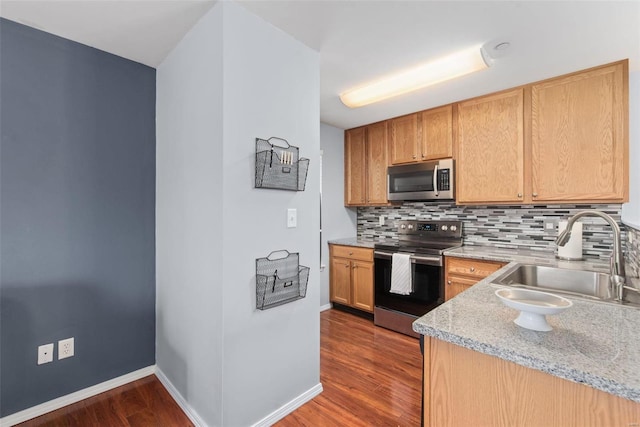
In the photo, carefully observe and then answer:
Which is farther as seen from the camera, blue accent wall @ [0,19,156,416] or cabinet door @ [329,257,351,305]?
cabinet door @ [329,257,351,305]

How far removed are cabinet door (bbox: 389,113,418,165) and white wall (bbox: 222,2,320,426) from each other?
5.18ft

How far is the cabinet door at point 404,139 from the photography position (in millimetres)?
3121

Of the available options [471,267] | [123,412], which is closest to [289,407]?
[123,412]

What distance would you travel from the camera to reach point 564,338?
2.74 ft

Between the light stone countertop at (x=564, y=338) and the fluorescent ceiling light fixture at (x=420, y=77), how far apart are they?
162 centimetres

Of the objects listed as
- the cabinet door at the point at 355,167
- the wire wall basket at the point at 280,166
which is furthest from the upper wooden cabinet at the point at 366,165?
the wire wall basket at the point at 280,166

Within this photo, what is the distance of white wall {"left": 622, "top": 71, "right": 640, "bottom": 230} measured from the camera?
2.10m

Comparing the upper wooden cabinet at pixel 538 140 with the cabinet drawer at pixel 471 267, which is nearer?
the upper wooden cabinet at pixel 538 140

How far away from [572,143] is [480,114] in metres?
0.75

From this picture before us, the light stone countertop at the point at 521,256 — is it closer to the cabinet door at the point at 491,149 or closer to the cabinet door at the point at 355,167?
the cabinet door at the point at 491,149

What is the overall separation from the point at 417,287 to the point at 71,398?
8.95 feet

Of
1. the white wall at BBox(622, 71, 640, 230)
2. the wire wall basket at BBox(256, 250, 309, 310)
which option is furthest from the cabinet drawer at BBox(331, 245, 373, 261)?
the white wall at BBox(622, 71, 640, 230)

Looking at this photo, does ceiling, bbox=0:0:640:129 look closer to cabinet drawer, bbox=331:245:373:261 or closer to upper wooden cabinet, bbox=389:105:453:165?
upper wooden cabinet, bbox=389:105:453:165

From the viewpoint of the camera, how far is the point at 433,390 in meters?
0.94
